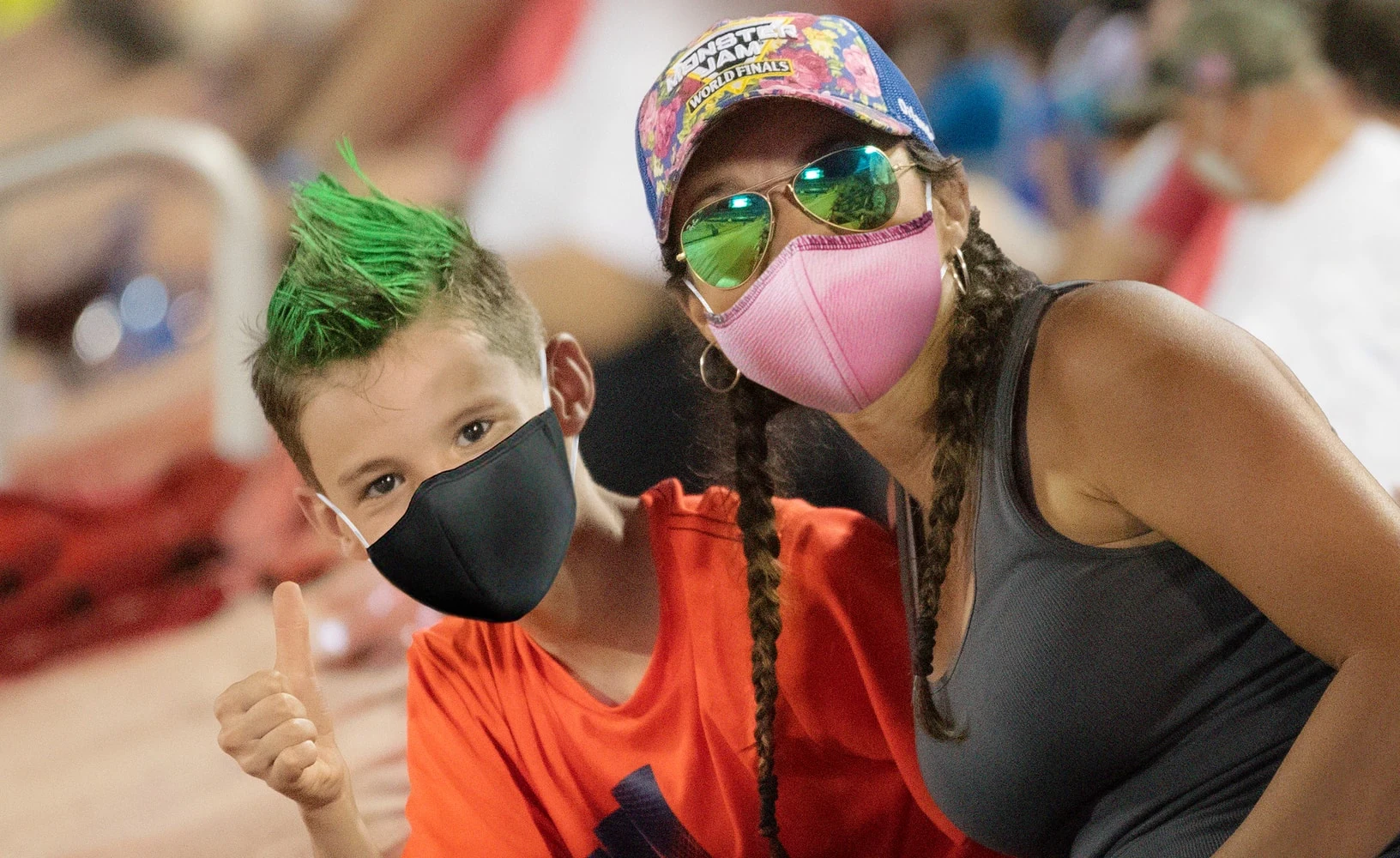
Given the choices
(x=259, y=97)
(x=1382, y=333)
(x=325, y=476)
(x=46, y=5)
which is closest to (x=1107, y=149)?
(x=1382, y=333)

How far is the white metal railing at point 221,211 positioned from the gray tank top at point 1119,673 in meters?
1.06

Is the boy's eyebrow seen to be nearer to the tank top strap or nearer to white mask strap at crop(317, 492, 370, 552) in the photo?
white mask strap at crop(317, 492, 370, 552)

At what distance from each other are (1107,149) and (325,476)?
302 cm

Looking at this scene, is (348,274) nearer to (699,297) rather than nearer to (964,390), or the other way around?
(699,297)

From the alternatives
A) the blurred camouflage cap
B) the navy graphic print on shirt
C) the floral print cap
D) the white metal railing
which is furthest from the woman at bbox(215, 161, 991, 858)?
the blurred camouflage cap

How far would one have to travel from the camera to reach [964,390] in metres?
1.06

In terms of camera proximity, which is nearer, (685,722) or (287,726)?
(287,726)

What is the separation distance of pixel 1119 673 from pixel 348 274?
0.76 m

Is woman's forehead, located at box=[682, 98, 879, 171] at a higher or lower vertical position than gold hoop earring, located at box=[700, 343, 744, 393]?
higher

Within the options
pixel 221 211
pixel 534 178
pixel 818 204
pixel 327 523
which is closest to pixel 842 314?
pixel 818 204

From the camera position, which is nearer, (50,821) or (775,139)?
(775,139)

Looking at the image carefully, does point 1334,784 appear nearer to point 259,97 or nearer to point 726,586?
point 726,586

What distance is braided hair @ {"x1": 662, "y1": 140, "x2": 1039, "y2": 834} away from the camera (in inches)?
42.1

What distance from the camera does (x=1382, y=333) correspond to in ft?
7.75
